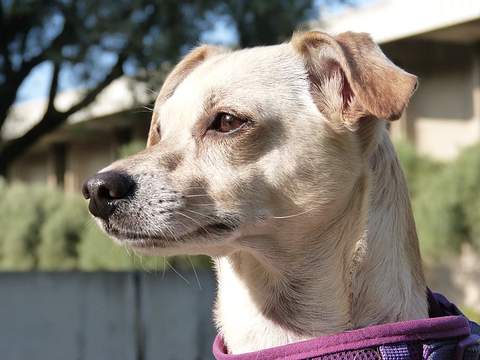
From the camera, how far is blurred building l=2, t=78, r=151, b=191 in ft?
44.8

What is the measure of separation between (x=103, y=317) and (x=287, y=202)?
3.83 meters

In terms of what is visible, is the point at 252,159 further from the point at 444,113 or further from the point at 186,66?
the point at 444,113

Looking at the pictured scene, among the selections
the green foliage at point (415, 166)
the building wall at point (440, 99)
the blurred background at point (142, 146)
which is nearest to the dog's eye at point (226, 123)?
the blurred background at point (142, 146)

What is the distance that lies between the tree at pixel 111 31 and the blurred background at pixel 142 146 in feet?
0.06

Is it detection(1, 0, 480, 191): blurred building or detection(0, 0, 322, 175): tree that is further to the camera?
detection(1, 0, 480, 191): blurred building

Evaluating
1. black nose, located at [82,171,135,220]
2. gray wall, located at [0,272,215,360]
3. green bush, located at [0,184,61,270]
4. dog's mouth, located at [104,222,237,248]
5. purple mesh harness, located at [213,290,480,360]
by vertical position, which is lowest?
green bush, located at [0,184,61,270]

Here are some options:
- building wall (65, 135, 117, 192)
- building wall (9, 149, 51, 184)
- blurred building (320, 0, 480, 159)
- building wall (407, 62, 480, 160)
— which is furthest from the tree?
building wall (9, 149, 51, 184)

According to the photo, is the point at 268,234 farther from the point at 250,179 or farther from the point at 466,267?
the point at 466,267

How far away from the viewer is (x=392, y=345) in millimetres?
2475

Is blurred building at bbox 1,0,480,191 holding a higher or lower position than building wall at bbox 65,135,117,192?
higher

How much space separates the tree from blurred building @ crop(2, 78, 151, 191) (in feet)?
3.04

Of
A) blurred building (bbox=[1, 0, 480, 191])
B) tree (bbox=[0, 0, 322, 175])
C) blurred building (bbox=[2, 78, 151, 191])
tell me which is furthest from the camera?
blurred building (bbox=[2, 78, 151, 191])

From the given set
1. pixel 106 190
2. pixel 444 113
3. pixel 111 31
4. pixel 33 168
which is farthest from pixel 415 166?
pixel 33 168

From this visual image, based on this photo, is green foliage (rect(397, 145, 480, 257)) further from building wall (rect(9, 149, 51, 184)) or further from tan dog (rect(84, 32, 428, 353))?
building wall (rect(9, 149, 51, 184))
